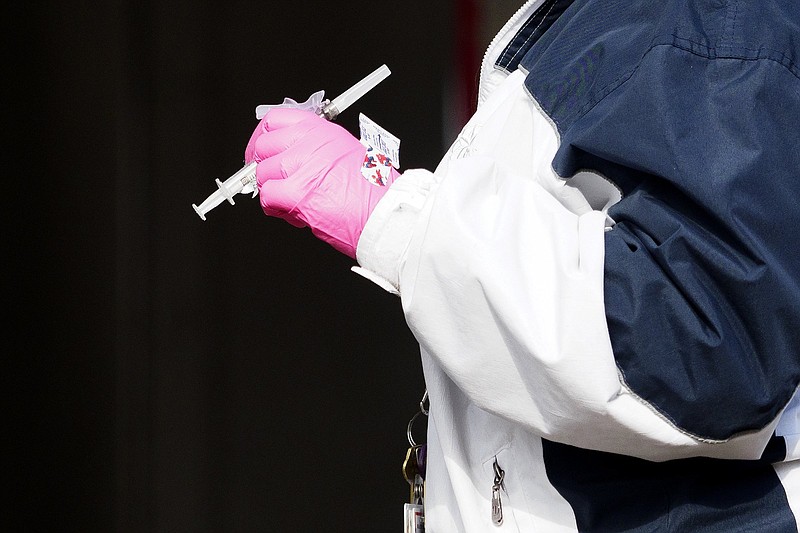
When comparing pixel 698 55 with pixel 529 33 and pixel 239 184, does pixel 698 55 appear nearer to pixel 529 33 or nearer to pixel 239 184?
pixel 529 33

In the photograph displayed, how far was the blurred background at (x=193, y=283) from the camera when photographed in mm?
1720

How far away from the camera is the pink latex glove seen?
854 mm

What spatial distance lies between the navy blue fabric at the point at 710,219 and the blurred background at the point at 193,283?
1160 mm

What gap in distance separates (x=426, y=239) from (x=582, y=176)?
17cm

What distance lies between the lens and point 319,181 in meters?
0.88

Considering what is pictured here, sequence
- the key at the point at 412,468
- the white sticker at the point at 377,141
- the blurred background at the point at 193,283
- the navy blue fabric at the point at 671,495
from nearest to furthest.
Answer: the navy blue fabric at the point at 671,495, the white sticker at the point at 377,141, the key at the point at 412,468, the blurred background at the point at 193,283

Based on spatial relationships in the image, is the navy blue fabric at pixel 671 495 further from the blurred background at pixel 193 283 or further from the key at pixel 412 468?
the blurred background at pixel 193 283

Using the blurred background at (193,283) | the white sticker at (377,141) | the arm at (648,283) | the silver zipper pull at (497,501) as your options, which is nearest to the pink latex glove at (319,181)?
the white sticker at (377,141)

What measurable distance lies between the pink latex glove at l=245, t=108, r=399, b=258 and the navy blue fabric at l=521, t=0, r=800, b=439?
0.70 feet

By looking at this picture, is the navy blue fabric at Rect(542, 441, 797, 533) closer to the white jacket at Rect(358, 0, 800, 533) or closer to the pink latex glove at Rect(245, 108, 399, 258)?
the white jacket at Rect(358, 0, 800, 533)

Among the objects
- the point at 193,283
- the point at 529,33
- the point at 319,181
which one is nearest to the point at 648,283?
the point at 319,181

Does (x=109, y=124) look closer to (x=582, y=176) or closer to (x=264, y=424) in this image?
(x=264, y=424)

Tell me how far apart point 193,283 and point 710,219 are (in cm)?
126

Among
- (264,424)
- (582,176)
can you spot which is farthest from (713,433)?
(264,424)
